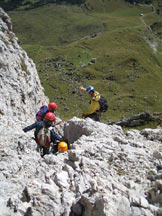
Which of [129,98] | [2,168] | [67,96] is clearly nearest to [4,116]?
[2,168]

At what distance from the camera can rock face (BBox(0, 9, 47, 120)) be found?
79.2 feet

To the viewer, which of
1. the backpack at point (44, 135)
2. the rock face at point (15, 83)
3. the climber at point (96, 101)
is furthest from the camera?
the rock face at point (15, 83)

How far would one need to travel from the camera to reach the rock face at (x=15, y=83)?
79.2 feet

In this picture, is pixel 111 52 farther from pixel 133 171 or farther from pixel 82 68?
pixel 133 171

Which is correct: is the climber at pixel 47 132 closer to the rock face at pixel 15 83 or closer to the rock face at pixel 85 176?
the rock face at pixel 85 176

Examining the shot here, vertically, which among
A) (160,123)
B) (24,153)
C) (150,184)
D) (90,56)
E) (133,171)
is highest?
(150,184)

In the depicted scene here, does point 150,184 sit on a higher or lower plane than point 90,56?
higher

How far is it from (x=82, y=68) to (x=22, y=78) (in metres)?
70.0

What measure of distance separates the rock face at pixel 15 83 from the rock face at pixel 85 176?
21.7ft

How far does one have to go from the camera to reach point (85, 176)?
9555mm

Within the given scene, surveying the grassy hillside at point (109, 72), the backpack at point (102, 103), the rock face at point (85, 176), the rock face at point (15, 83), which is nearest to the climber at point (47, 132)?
the rock face at point (85, 176)

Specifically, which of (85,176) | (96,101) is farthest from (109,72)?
(85,176)

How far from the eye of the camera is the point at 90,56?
11112cm

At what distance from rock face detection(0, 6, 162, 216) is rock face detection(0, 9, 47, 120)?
662 cm
